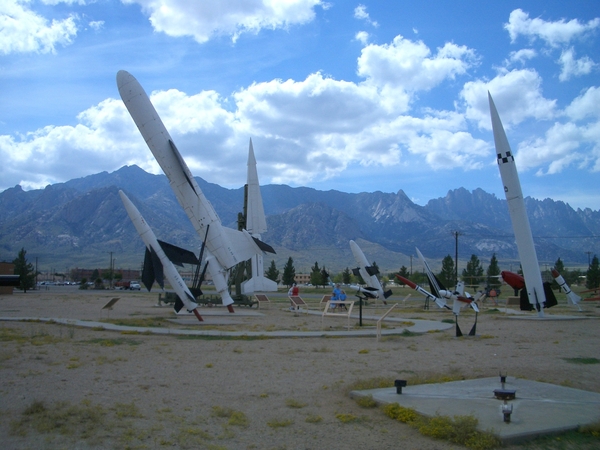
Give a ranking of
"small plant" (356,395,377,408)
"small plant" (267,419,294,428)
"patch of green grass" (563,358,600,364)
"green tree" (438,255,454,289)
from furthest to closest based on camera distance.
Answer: "green tree" (438,255,454,289) < "patch of green grass" (563,358,600,364) < "small plant" (356,395,377,408) < "small plant" (267,419,294,428)

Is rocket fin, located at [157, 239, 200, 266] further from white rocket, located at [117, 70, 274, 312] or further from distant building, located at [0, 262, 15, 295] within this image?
distant building, located at [0, 262, 15, 295]

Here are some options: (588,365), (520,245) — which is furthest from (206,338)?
(520,245)

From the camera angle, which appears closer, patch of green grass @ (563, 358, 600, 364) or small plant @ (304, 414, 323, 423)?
small plant @ (304, 414, 323, 423)

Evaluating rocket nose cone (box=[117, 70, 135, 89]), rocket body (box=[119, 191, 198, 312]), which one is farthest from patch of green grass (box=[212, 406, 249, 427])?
rocket nose cone (box=[117, 70, 135, 89])

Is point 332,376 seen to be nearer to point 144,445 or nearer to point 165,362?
point 165,362

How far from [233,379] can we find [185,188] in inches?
652

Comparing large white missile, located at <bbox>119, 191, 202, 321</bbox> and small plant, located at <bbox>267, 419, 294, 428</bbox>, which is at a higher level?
large white missile, located at <bbox>119, 191, 202, 321</bbox>

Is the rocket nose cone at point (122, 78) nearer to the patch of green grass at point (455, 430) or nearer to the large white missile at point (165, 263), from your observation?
the large white missile at point (165, 263)

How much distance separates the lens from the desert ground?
5.74 metres

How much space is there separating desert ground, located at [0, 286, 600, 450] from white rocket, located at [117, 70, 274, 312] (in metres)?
8.84

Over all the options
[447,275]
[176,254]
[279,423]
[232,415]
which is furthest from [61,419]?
[447,275]

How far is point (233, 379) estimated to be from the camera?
9.09 m

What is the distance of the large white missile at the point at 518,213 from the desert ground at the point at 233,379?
23.7 feet

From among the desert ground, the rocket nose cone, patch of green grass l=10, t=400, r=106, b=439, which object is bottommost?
the desert ground
